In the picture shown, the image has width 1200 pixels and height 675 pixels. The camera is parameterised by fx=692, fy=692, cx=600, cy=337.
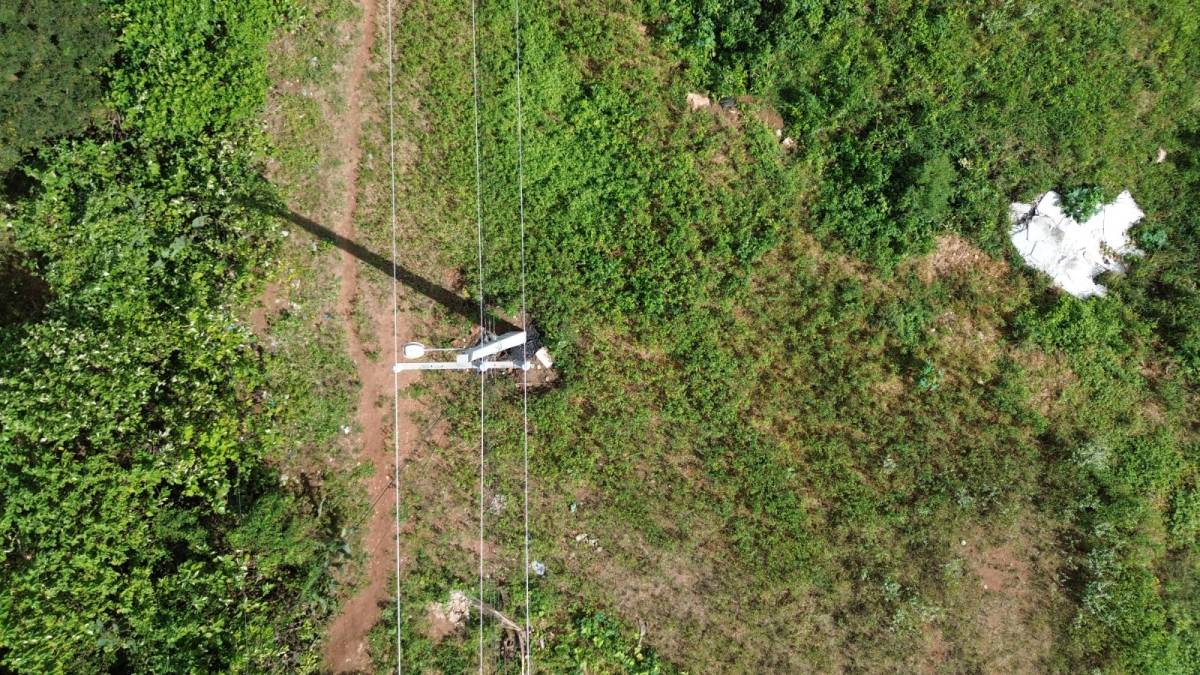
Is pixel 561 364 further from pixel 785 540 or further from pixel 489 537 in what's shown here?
pixel 785 540

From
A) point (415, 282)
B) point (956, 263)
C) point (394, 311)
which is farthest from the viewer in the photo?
point (956, 263)

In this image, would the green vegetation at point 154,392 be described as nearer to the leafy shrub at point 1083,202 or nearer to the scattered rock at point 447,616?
the scattered rock at point 447,616

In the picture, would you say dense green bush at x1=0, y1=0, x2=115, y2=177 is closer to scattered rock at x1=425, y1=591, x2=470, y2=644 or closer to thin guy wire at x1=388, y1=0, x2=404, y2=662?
thin guy wire at x1=388, y1=0, x2=404, y2=662

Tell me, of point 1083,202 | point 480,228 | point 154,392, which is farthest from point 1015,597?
point 154,392

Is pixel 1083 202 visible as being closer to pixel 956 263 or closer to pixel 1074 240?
pixel 1074 240

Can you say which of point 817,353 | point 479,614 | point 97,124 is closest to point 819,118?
point 817,353

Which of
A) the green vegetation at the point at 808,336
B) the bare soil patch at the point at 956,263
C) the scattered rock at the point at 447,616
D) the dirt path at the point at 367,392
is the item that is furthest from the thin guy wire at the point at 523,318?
the bare soil patch at the point at 956,263
